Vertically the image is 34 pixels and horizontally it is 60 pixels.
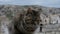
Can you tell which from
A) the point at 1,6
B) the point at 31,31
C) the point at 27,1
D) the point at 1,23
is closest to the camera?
the point at 31,31

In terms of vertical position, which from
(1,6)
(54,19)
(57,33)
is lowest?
(57,33)

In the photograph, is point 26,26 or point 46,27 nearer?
point 26,26

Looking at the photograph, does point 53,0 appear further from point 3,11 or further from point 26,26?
point 26,26

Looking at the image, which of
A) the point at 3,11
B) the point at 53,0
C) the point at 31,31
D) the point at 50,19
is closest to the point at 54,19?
the point at 50,19

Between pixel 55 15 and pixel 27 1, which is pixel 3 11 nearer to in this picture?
pixel 27 1

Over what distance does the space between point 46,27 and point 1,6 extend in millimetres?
406

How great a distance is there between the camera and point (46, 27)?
99 centimetres

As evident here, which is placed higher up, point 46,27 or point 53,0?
point 53,0

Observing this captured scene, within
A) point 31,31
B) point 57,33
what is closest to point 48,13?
point 57,33

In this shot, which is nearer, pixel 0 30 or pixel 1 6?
pixel 0 30

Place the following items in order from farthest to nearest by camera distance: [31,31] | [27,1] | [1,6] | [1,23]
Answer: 1. [27,1]
2. [1,6]
3. [1,23]
4. [31,31]

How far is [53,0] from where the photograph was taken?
3.77 feet

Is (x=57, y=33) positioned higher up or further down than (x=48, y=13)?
further down

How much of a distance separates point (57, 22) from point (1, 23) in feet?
1.56
